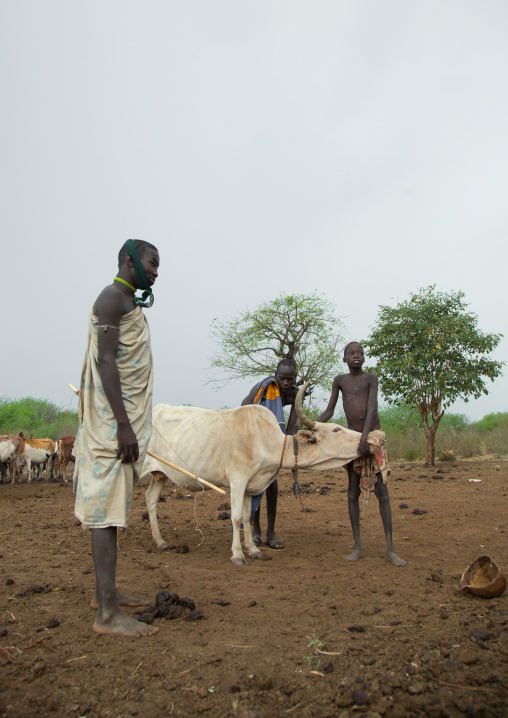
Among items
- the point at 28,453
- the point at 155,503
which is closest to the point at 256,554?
the point at 155,503

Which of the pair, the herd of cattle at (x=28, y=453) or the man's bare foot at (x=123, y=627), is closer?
the man's bare foot at (x=123, y=627)

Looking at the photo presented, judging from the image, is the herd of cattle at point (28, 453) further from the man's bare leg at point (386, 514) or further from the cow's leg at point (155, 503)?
the man's bare leg at point (386, 514)

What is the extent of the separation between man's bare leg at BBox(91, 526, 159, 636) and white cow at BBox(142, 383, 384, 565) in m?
2.14

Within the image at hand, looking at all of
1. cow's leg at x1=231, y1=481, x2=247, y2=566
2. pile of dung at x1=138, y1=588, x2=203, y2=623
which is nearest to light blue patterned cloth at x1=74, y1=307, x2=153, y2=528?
pile of dung at x1=138, y1=588, x2=203, y2=623

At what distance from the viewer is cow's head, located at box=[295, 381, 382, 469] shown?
528 centimetres

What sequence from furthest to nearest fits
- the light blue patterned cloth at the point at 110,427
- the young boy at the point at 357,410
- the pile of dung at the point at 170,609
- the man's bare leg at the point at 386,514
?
the young boy at the point at 357,410 < the man's bare leg at the point at 386,514 < the pile of dung at the point at 170,609 < the light blue patterned cloth at the point at 110,427

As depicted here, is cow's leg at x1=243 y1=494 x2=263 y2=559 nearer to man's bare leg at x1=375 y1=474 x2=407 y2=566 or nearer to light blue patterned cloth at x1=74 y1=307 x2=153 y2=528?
man's bare leg at x1=375 y1=474 x2=407 y2=566

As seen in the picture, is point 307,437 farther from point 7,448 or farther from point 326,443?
point 7,448

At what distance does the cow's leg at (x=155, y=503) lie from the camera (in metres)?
5.97

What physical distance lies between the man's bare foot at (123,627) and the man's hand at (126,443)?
963mm

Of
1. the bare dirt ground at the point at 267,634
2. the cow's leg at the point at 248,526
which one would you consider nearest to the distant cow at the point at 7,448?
the bare dirt ground at the point at 267,634

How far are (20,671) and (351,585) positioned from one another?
259 centimetres

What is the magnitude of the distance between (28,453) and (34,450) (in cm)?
19

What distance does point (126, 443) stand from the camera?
3.24 meters
